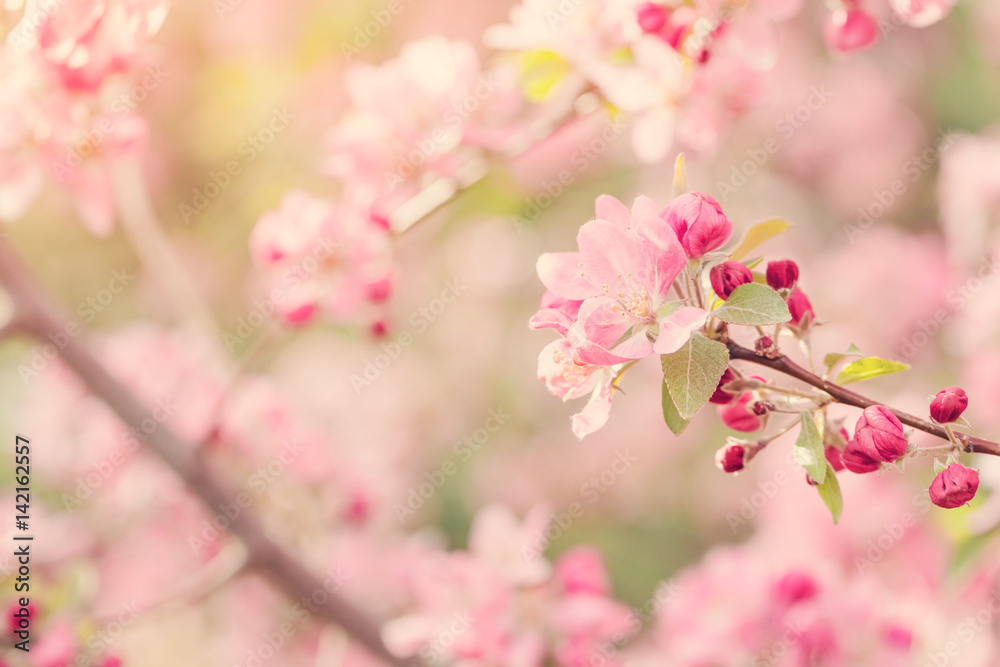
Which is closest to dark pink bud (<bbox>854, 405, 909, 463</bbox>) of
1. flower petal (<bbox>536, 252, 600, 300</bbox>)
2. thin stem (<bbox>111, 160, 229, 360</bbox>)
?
flower petal (<bbox>536, 252, 600, 300</bbox>)

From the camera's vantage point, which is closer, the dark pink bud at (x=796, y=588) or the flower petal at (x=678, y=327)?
the flower petal at (x=678, y=327)

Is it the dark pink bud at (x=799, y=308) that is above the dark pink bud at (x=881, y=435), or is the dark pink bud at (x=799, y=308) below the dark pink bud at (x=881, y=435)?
above

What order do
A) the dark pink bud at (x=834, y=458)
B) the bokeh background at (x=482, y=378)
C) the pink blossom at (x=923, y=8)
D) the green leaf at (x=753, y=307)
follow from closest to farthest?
the green leaf at (x=753, y=307) → the dark pink bud at (x=834, y=458) → the pink blossom at (x=923, y=8) → the bokeh background at (x=482, y=378)

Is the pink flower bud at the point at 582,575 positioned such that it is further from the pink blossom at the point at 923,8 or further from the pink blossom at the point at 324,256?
the pink blossom at the point at 923,8

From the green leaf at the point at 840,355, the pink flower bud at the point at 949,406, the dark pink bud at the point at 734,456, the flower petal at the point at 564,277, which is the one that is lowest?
the dark pink bud at the point at 734,456

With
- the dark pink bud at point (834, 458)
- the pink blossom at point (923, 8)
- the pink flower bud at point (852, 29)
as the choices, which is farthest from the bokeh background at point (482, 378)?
the dark pink bud at point (834, 458)

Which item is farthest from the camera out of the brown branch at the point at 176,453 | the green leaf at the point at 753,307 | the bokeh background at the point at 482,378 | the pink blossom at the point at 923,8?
the bokeh background at the point at 482,378

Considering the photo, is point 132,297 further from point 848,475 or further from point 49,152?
point 848,475

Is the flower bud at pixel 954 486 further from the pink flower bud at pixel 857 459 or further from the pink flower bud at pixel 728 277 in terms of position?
the pink flower bud at pixel 728 277
